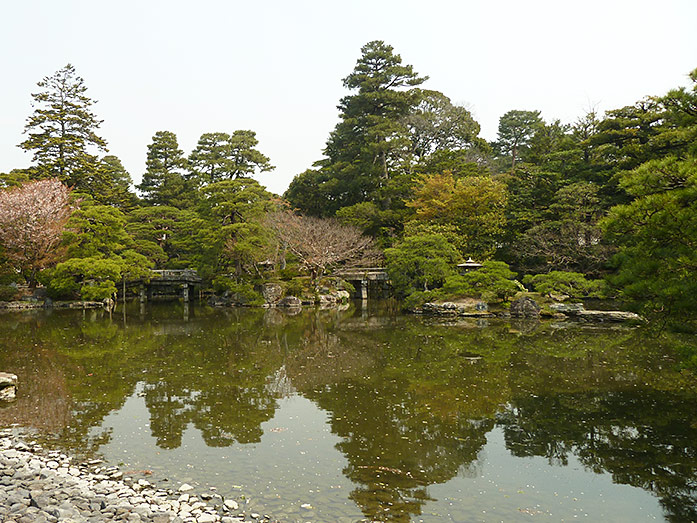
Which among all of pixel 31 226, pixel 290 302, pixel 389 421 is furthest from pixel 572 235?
pixel 31 226

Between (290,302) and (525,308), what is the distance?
35.9 ft

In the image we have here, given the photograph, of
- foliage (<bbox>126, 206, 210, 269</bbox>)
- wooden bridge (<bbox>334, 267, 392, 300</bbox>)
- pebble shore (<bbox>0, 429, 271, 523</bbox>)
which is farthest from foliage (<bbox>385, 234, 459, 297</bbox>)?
pebble shore (<bbox>0, 429, 271, 523</bbox>)

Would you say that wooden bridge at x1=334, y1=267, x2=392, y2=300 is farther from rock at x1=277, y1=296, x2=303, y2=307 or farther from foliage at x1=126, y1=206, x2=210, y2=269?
foliage at x1=126, y1=206, x2=210, y2=269

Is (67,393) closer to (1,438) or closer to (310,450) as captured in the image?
(1,438)

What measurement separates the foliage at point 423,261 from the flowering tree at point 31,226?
50.9ft

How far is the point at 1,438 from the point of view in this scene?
5.62 metres

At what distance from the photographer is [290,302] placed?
23.5m

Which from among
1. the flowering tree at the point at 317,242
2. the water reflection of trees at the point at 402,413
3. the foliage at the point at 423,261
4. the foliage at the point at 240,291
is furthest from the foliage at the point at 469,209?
the water reflection of trees at the point at 402,413

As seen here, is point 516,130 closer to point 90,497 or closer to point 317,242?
point 317,242

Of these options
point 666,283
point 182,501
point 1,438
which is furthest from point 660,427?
point 1,438

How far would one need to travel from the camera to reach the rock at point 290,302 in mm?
23453

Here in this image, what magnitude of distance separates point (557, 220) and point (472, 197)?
416 cm

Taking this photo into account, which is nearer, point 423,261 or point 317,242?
point 423,261

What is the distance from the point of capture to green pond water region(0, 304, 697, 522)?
4434mm
